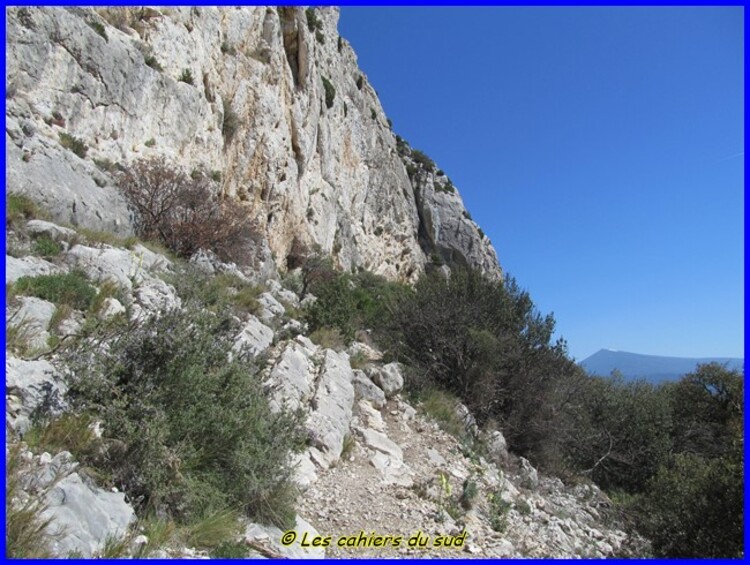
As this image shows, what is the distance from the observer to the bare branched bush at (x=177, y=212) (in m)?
10.0

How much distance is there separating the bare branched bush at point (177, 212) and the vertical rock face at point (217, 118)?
617 mm

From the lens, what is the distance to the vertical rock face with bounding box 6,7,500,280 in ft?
29.8

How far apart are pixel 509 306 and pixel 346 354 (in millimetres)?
4979

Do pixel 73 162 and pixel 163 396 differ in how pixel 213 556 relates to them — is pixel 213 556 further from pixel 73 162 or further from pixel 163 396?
pixel 73 162

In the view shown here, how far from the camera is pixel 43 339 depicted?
3736 mm

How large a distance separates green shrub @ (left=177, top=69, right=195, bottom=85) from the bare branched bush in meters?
3.87

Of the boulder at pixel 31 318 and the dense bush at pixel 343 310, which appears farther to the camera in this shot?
the dense bush at pixel 343 310

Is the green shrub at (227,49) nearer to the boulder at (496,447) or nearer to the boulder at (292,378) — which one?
the boulder at (292,378)

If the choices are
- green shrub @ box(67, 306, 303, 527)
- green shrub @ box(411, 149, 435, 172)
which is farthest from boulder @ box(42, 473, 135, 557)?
green shrub @ box(411, 149, 435, 172)

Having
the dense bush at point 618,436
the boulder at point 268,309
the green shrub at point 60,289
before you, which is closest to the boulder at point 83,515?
the green shrub at point 60,289

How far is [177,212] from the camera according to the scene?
34.2 ft

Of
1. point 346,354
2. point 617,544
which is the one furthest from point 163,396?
point 617,544

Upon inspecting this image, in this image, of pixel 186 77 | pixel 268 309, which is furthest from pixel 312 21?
pixel 268 309

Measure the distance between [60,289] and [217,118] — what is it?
12.2m
